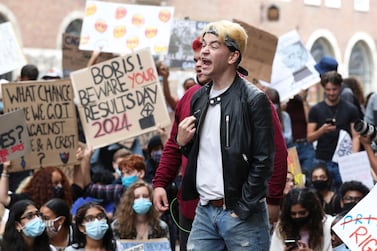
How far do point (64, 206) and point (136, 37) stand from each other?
3.92 m

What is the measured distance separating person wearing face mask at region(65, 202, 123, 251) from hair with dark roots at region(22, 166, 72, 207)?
1.08 m

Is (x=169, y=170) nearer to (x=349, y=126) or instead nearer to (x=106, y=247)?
(x=106, y=247)

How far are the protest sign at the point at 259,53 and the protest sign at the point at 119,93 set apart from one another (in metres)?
0.99

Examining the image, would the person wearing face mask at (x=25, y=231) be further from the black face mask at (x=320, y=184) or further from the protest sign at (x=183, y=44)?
the protest sign at (x=183, y=44)

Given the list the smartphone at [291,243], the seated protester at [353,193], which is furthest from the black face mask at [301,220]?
the seated protester at [353,193]

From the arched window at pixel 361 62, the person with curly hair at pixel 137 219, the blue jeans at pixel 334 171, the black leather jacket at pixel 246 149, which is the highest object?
the black leather jacket at pixel 246 149

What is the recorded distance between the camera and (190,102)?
508cm

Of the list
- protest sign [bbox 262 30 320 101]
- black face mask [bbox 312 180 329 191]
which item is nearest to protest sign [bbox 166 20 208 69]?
protest sign [bbox 262 30 320 101]

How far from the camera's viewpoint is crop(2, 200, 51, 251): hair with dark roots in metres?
7.01

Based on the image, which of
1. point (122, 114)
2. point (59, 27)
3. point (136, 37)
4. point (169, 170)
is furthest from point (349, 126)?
point (59, 27)

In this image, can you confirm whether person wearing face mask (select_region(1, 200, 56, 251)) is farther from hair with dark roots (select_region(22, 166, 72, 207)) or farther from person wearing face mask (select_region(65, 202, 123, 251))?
hair with dark roots (select_region(22, 166, 72, 207))

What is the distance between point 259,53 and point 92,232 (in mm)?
3061

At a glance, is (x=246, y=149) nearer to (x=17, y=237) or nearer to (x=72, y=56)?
(x=17, y=237)

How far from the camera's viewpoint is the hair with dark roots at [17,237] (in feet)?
23.0
